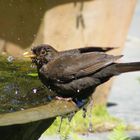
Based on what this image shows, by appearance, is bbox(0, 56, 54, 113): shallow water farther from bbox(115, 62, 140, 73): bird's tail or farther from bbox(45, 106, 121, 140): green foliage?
bbox(45, 106, 121, 140): green foliage

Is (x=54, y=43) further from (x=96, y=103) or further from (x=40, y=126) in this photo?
(x=40, y=126)

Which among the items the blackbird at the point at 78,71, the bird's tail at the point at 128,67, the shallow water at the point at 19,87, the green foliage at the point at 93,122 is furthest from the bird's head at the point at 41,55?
the green foliage at the point at 93,122

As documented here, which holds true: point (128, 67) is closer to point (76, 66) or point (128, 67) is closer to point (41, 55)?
point (76, 66)

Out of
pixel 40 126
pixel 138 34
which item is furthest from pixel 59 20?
pixel 138 34

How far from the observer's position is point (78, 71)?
4.96 meters

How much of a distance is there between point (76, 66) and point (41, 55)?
356 mm

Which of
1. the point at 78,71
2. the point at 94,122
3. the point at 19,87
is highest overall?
the point at 78,71

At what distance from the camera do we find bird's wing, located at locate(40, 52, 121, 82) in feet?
16.1

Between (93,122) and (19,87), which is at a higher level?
(19,87)

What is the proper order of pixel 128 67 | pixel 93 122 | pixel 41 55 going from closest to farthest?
1. pixel 128 67
2. pixel 41 55
3. pixel 93 122

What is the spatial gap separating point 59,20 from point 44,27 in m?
0.22

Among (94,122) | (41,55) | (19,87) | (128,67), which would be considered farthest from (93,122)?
(128,67)

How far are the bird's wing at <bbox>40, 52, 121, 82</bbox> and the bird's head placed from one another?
0.52ft

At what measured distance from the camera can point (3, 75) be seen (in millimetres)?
5363
